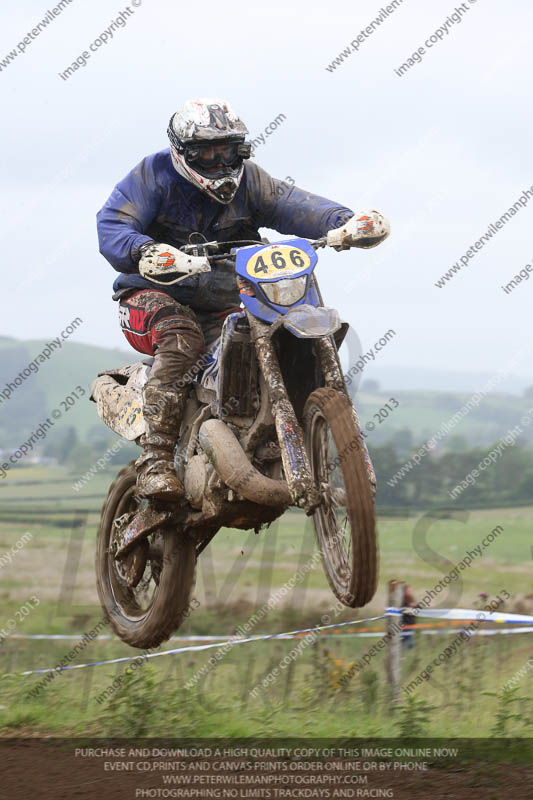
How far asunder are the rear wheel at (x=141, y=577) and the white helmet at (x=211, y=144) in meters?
2.31

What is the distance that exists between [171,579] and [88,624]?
26.4 feet

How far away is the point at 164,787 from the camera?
5.74 metres

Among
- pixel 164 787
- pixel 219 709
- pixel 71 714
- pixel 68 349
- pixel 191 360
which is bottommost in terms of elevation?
pixel 68 349

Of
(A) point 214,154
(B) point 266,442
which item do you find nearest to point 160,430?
(B) point 266,442

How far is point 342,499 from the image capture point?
617cm

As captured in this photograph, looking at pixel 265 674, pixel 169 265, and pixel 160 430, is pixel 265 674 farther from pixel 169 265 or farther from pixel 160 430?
pixel 169 265

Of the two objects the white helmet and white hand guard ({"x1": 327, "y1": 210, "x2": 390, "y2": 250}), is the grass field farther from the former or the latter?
the white helmet

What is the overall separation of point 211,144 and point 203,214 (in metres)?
0.69

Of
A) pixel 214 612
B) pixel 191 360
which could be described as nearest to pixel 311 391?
pixel 191 360

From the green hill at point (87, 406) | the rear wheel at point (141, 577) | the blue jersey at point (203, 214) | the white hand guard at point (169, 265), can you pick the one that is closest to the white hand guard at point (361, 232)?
the blue jersey at point (203, 214)

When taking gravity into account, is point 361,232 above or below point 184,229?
above

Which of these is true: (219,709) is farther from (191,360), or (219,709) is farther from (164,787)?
(191,360)

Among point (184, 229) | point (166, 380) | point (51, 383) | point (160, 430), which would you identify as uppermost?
point (184, 229)

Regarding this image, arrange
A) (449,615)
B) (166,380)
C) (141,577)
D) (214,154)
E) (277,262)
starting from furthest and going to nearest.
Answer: (141,577)
(449,615)
(166,380)
(214,154)
(277,262)
